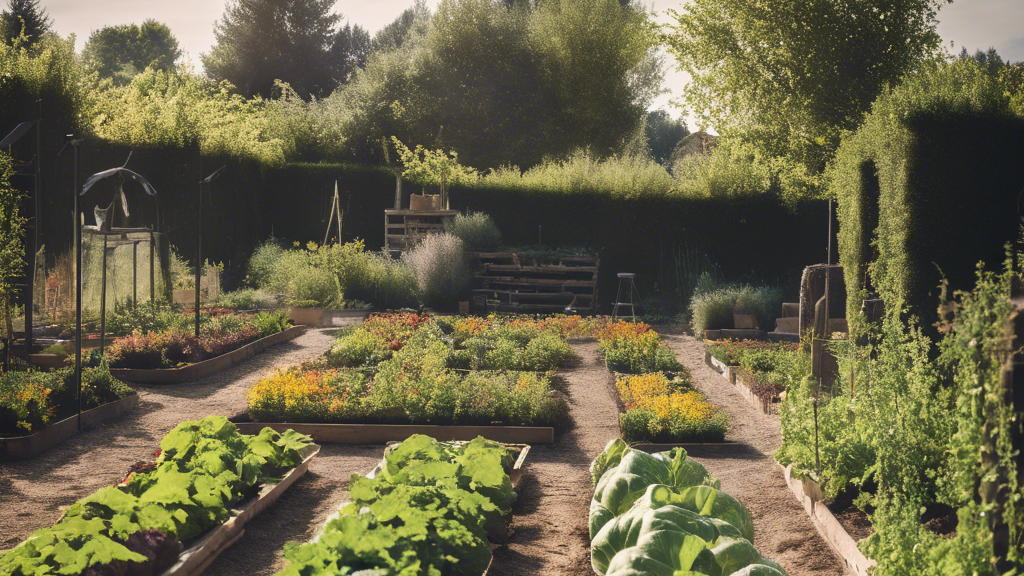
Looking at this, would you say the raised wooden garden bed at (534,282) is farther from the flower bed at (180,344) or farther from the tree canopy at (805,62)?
the flower bed at (180,344)

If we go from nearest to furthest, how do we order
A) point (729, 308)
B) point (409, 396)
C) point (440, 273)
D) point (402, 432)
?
point (402, 432) → point (409, 396) → point (729, 308) → point (440, 273)

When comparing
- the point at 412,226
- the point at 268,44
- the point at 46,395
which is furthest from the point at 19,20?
the point at 46,395

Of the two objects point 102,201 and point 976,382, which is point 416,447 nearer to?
point 976,382

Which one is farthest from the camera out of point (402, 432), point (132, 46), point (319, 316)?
point (132, 46)

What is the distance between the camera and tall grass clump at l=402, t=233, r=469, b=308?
47.3 feet

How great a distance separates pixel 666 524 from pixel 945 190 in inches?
157

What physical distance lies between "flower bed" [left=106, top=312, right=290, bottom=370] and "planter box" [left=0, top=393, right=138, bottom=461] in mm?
1606

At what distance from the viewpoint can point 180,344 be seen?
355 inches

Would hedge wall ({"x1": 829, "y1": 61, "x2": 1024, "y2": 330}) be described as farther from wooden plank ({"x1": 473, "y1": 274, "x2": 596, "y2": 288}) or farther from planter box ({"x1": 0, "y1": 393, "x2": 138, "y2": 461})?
wooden plank ({"x1": 473, "y1": 274, "x2": 596, "y2": 288})

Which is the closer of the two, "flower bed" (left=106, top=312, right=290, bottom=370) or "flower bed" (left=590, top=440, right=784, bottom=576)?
"flower bed" (left=590, top=440, right=784, bottom=576)

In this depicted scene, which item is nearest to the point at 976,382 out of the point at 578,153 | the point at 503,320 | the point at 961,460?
the point at 961,460

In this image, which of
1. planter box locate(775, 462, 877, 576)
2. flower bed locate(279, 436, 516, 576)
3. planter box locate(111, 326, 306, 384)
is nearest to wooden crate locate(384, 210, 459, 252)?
planter box locate(111, 326, 306, 384)

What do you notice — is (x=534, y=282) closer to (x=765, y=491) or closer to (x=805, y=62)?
(x=805, y=62)

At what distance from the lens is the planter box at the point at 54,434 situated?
5.58m
